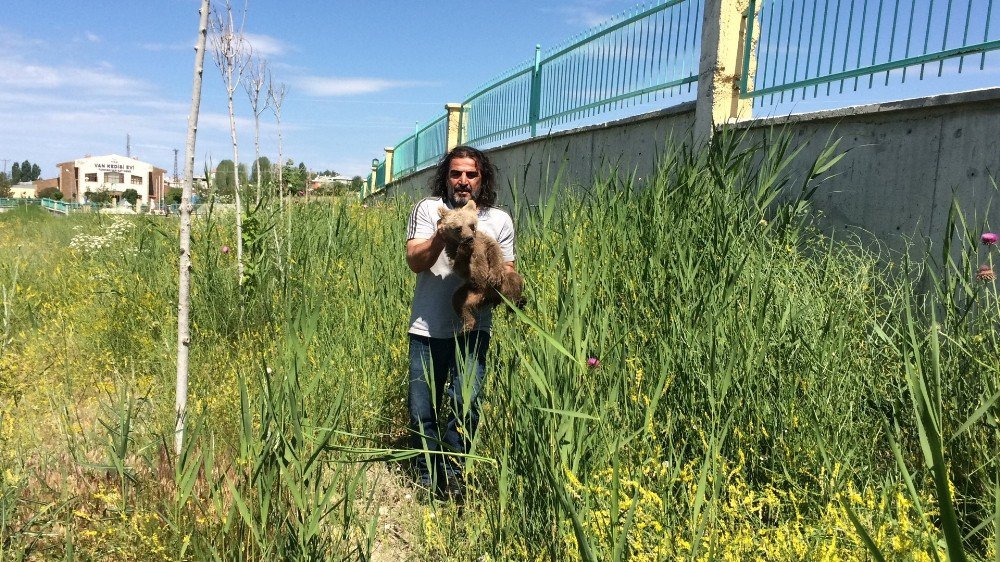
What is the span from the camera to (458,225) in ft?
6.70

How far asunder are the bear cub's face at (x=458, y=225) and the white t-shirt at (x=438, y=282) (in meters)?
0.37

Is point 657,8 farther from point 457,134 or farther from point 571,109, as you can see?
point 457,134

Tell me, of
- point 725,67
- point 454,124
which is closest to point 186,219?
point 725,67

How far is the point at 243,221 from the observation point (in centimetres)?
416

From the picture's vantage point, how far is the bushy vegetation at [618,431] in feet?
5.16

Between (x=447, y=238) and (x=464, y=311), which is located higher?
(x=447, y=238)

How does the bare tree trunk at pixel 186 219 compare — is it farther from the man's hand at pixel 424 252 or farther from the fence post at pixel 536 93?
the fence post at pixel 536 93

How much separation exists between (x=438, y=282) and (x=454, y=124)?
→ 33.0ft

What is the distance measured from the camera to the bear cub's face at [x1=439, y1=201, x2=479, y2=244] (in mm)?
2045

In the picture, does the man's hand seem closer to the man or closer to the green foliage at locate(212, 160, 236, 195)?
the man

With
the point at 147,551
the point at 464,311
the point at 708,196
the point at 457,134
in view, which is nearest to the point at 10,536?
the point at 147,551

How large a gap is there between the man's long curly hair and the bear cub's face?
22.6 inches

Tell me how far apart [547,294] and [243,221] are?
2.36 metres

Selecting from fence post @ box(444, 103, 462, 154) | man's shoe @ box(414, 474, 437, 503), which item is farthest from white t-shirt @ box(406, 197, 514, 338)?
fence post @ box(444, 103, 462, 154)
